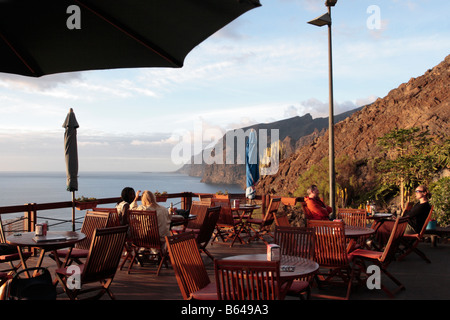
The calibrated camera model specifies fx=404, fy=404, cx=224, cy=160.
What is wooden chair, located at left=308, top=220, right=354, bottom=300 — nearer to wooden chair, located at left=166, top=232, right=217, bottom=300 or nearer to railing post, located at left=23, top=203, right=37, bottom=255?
wooden chair, located at left=166, top=232, right=217, bottom=300

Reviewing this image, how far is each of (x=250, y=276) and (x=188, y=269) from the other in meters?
0.82

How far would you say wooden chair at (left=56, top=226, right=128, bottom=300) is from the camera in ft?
13.0

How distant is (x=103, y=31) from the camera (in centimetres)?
306

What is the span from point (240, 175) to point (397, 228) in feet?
255

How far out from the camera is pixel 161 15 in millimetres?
2697

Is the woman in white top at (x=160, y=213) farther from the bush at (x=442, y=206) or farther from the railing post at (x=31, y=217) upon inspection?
the bush at (x=442, y=206)

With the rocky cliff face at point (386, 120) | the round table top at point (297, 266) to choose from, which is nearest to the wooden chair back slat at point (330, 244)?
the round table top at point (297, 266)

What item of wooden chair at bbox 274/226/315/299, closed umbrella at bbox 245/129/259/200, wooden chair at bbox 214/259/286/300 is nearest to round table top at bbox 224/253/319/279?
wooden chair at bbox 214/259/286/300

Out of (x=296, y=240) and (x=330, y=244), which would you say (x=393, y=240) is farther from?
(x=296, y=240)

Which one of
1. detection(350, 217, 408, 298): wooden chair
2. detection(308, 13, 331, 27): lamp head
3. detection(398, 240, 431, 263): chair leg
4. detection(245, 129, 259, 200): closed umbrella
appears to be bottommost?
detection(398, 240, 431, 263): chair leg

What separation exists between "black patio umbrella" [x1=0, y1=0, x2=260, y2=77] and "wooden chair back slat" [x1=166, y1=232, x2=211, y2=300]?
151 cm

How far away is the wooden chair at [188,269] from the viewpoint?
3373 millimetres

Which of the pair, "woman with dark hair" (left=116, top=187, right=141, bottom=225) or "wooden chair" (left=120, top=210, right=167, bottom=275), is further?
"woman with dark hair" (left=116, top=187, right=141, bottom=225)
